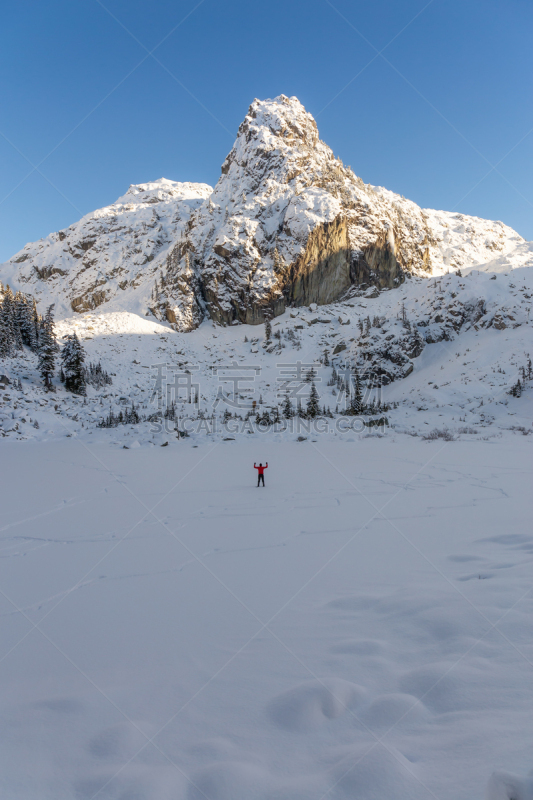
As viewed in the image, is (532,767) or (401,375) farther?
(401,375)

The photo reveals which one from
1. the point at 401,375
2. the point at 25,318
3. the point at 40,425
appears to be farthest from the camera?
the point at 401,375

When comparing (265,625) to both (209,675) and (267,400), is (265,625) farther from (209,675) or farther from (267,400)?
(267,400)

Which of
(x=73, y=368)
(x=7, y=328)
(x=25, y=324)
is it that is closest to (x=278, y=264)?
(x=25, y=324)

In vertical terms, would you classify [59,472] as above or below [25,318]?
below

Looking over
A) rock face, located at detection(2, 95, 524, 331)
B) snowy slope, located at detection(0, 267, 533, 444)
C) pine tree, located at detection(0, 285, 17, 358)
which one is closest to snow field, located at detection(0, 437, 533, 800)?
snowy slope, located at detection(0, 267, 533, 444)

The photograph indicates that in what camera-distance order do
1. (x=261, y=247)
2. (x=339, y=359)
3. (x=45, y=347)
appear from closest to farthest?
(x=45, y=347) → (x=339, y=359) → (x=261, y=247)

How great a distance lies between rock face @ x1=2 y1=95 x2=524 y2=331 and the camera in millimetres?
65312

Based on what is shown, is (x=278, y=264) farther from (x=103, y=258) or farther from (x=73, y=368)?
(x=73, y=368)

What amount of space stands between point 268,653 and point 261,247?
71.1m

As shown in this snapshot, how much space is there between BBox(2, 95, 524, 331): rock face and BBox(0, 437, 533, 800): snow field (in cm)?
6157

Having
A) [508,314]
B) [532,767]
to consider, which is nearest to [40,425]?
[532,767]

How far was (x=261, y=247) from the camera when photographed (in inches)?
2613

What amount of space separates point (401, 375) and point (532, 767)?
41273 mm

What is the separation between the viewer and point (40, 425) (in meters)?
20.1
